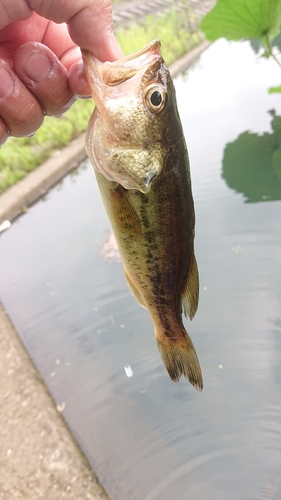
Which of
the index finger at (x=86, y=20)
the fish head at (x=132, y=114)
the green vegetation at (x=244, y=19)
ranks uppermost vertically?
the index finger at (x=86, y=20)

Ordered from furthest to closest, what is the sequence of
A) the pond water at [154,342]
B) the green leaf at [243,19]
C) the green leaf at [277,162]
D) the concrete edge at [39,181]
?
1. the concrete edge at [39,181]
2. the green leaf at [277,162]
3. the green leaf at [243,19]
4. the pond water at [154,342]

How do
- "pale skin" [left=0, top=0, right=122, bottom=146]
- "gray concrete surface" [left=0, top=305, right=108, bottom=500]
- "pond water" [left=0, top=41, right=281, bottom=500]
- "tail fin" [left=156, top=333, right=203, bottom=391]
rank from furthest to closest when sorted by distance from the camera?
"pond water" [left=0, top=41, right=281, bottom=500] → "gray concrete surface" [left=0, top=305, right=108, bottom=500] → "tail fin" [left=156, top=333, right=203, bottom=391] → "pale skin" [left=0, top=0, right=122, bottom=146]

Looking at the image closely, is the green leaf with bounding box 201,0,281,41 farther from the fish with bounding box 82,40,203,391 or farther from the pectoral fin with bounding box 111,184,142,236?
the pectoral fin with bounding box 111,184,142,236

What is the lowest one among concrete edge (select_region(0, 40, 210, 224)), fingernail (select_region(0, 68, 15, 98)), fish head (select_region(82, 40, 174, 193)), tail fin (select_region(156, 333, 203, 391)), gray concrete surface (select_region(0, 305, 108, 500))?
gray concrete surface (select_region(0, 305, 108, 500))

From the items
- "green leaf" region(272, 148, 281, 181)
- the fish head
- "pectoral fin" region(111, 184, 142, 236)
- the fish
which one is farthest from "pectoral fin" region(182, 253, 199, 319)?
"green leaf" region(272, 148, 281, 181)

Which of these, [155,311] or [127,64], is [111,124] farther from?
[155,311]

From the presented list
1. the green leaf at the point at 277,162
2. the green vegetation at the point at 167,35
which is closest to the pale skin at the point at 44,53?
the green leaf at the point at 277,162

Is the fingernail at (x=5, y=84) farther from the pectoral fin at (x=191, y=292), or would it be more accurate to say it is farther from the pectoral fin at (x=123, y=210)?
the pectoral fin at (x=191, y=292)
